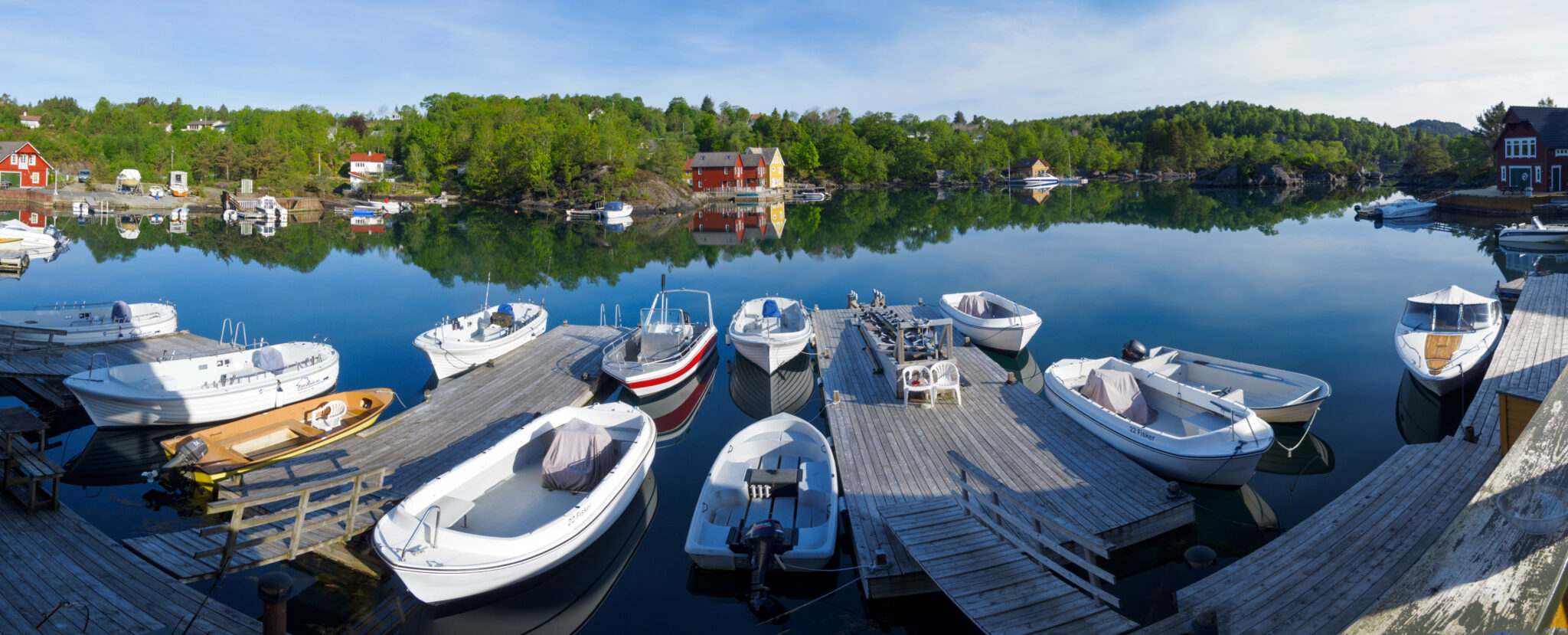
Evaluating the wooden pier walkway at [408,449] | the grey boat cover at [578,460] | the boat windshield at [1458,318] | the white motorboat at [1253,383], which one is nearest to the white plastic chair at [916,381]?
the white motorboat at [1253,383]

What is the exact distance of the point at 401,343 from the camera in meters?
26.2

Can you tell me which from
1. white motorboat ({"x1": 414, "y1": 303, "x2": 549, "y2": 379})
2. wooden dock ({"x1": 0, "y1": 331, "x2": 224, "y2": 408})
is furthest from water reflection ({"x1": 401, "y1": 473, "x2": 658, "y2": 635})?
wooden dock ({"x1": 0, "y1": 331, "x2": 224, "y2": 408})

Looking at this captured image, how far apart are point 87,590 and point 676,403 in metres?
12.5

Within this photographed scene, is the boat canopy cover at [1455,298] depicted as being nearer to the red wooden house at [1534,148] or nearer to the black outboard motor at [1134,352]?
the black outboard motor at [1134,352]

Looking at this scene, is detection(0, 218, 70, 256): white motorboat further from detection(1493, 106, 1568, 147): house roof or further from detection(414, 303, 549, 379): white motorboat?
detection(1493, 106, 1568, 147): house roof

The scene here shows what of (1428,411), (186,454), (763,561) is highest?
(186,454)

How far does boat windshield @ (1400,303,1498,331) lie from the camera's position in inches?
754

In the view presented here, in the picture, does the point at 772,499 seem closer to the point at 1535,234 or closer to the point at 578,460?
the point at 578,460

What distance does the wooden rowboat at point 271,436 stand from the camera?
44.9ft

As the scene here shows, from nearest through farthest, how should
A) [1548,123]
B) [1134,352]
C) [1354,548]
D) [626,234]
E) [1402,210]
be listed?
[1354,548] → [1134,352] → [1548,123] → [1402,210] → [626,234]

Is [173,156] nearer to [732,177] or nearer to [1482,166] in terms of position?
[732,177]

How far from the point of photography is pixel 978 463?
13836 mm

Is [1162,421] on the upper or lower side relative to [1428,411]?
upper

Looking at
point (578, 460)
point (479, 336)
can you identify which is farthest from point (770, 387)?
point (479, 336)
